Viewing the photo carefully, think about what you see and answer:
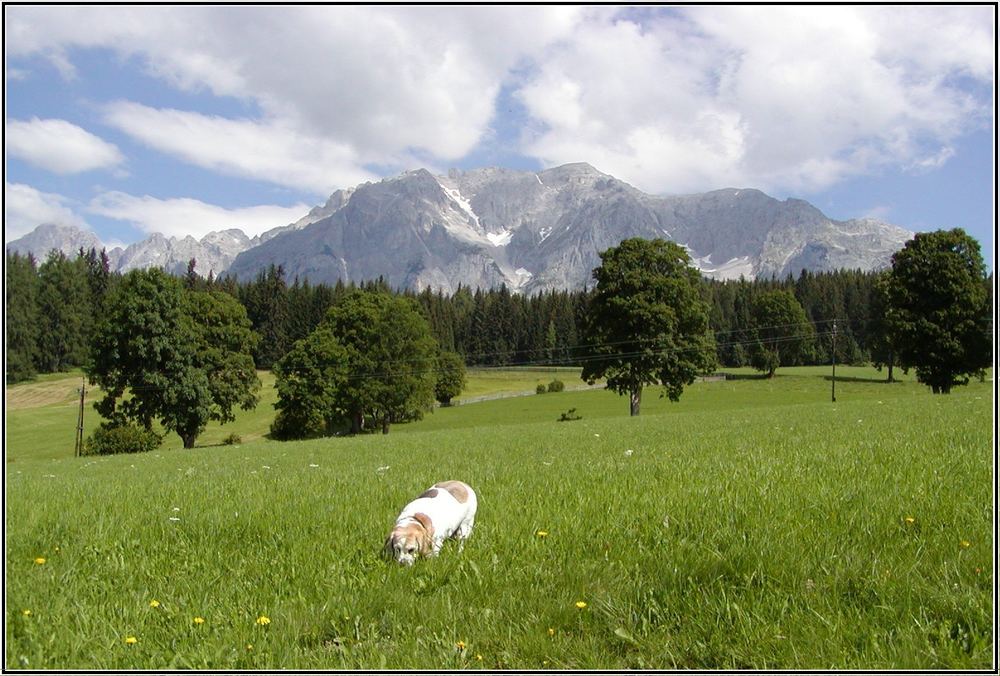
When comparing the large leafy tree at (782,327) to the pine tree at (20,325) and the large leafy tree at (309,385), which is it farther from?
the pine tree at (20,325)

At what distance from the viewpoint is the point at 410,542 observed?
20.5 feet

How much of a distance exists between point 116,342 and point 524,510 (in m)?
54.5

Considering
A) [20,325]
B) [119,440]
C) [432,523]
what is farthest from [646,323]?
[20,325]

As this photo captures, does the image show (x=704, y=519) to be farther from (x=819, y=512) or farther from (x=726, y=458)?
(x=726, y=458)

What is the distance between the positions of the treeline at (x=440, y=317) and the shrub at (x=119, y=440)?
48857 millimetres

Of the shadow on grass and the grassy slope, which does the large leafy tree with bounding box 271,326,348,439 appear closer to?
the grassy slope

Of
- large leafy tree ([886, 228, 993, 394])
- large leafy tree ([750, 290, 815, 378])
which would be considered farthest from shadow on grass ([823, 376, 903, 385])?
large leafy tree ([886, 228, 993, 394])

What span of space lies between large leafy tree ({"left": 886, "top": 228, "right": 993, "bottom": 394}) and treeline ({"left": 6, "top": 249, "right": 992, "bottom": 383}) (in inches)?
1622

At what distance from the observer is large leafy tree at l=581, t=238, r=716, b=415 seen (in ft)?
183

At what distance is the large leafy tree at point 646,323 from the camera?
183 feet

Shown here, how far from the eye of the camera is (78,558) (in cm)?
716

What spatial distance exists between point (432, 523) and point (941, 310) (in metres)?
58.3

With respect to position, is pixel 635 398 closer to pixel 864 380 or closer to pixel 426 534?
pixel 426 534

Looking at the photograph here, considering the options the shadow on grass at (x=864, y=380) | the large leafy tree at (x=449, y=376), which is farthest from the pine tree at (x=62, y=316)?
the shadow on grass at (x=864, y=380)
